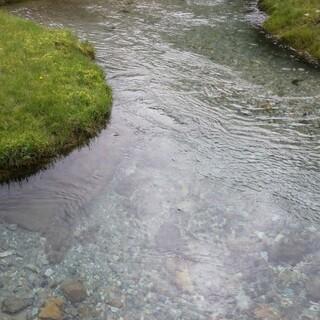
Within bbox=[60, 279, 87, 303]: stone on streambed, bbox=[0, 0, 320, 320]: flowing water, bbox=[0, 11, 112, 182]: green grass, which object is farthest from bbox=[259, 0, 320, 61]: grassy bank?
bbox=[60, 279, 87, 303]: stone on streambed

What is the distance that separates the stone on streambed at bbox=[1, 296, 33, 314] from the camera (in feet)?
34.9

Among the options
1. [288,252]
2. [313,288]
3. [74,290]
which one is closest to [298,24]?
[288,252]

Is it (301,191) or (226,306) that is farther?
(301,191)

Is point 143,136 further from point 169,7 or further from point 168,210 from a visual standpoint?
point 169,7

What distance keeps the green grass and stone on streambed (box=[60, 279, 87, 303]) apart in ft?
16.6

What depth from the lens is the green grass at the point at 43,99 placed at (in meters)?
15.5

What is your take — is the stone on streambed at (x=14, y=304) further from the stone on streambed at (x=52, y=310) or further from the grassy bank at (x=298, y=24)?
the grassy bank at (x=298, y=24)

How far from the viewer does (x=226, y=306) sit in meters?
11.1

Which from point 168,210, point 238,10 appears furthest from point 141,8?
point 168,210

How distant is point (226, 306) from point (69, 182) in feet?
22.1

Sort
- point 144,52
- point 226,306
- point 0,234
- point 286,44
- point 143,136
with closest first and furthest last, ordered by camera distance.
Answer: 1. point 226,306
2. point 0,234
3. point 143,136
4. point 144,52
5. point 286,44

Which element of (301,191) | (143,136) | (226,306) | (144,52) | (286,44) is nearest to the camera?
(226,306)

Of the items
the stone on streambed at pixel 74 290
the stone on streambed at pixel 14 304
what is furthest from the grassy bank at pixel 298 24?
the stone on streambed at pixel 14 304

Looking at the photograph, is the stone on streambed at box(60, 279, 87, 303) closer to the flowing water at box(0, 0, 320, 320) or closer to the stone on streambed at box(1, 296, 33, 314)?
the flowing water at box(0, 0, 320, 320)
